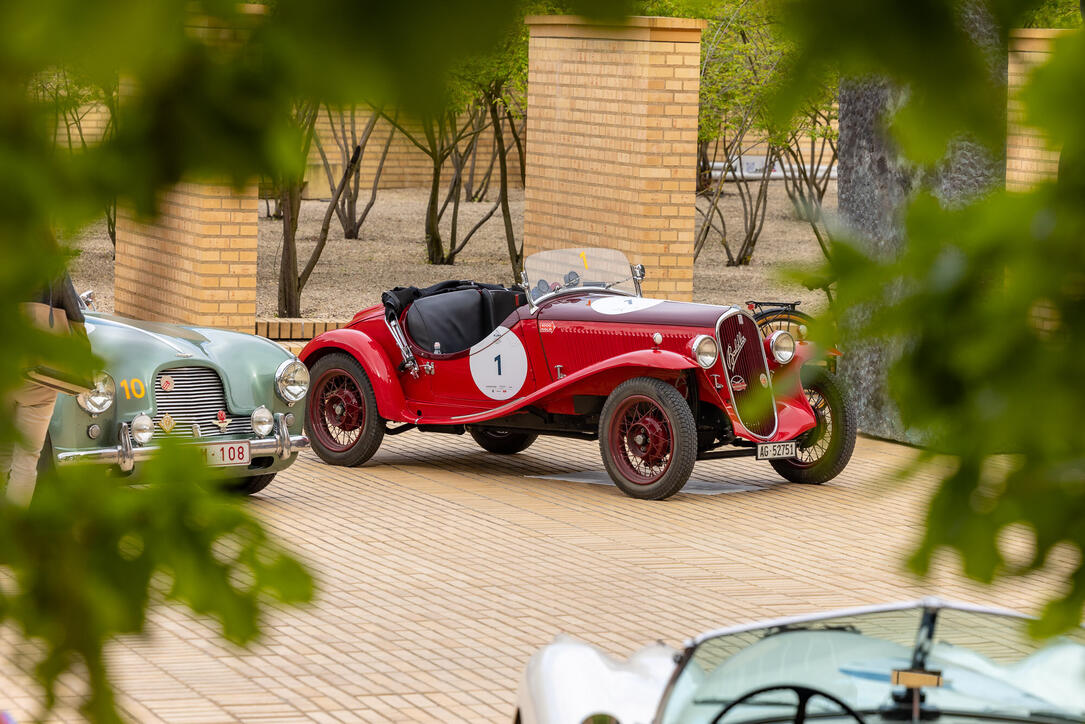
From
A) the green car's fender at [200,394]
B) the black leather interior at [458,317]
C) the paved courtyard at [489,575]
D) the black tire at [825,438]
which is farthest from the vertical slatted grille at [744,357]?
the green car's fender at [200,394]

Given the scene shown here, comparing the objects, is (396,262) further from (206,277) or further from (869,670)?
(869,670)

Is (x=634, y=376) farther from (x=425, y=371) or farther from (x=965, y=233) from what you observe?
(x=965, y=233)

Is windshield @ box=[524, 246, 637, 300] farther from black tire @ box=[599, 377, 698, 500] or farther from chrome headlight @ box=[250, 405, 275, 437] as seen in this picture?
chrome headlight @ box=[250, 405, 275, 437]

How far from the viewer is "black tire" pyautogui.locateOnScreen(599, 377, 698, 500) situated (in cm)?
909

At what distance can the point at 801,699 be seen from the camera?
10.5 ft

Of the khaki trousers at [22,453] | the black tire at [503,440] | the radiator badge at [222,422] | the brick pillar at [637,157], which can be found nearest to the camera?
the khaki trousers at [22,453]

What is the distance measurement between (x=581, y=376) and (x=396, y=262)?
35.6 ft

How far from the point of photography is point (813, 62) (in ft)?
3.63

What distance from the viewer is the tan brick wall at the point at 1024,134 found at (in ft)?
3.47

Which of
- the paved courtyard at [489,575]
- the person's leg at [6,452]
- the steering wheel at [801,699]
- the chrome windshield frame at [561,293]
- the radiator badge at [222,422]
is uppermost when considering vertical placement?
the chrome windshield frame at [561,293]

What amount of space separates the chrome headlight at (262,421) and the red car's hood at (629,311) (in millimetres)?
1982

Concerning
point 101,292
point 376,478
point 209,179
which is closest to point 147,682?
point 376,478

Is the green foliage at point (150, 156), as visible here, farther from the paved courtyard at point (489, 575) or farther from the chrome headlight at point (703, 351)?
the chrome headlight at point (703, 351)

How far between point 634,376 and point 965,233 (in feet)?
27.3
